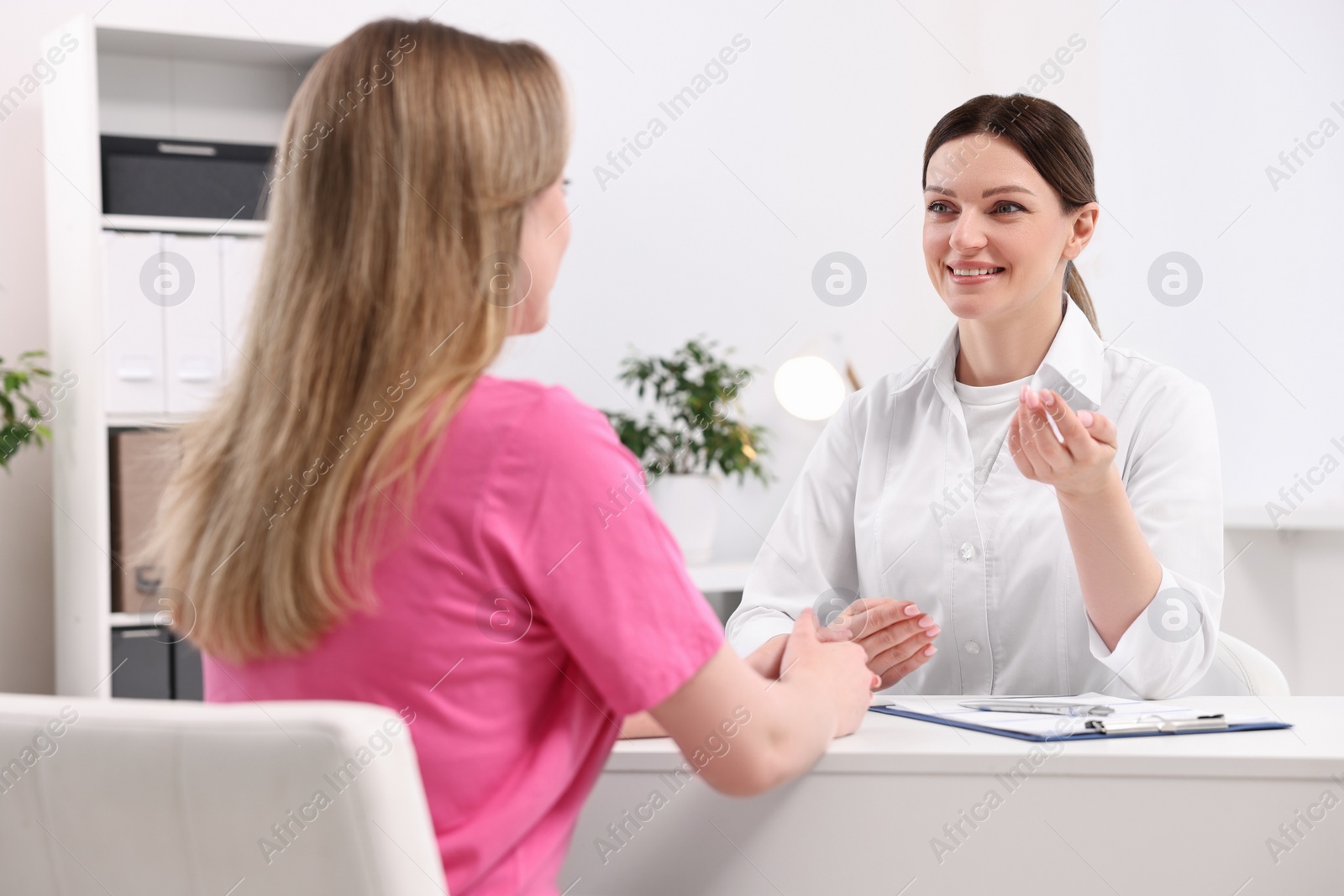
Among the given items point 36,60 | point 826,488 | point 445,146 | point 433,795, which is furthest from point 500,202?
point 36,60

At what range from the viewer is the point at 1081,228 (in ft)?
5.46

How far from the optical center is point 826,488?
171cm

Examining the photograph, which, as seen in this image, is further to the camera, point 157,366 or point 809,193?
point 809,193

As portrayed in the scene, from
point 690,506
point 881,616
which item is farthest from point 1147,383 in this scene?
point 690,506

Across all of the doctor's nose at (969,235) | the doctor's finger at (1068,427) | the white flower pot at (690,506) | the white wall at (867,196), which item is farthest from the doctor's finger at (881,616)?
the white flower pot at (690,506)

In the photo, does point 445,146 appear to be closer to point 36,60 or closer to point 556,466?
point 556,466

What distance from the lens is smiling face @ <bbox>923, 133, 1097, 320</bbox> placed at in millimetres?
1595

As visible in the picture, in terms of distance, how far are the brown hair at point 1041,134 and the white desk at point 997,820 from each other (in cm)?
84

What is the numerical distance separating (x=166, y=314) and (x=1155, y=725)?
8.17ft

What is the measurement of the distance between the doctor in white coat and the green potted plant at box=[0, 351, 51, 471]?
201 cm

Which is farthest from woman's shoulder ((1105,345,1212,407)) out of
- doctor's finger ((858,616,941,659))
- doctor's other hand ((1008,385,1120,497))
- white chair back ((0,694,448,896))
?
white chair back ((0,694,448,896))

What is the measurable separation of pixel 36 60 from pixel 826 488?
261 centimetres

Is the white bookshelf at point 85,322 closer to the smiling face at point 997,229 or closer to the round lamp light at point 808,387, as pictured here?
the round lamp light at point 808,387

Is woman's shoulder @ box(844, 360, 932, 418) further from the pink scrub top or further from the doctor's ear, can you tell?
the pink scrub top
